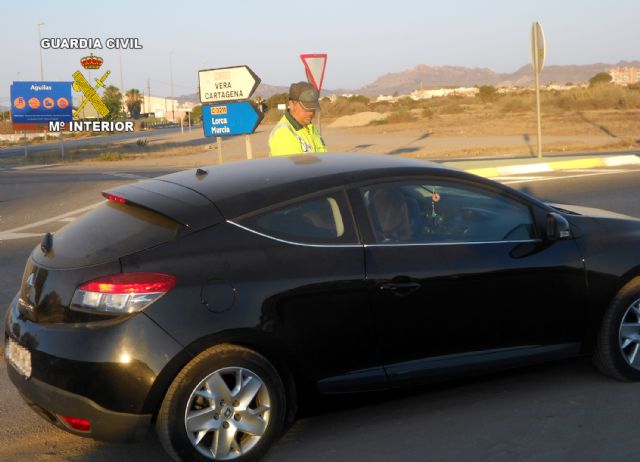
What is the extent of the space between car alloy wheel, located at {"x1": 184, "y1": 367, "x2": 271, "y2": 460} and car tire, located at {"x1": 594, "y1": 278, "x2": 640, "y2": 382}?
6.87ft

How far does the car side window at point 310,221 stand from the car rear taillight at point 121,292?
1.80 ft

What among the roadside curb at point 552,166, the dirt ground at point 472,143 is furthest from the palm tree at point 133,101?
the roadside curb at point 552,166

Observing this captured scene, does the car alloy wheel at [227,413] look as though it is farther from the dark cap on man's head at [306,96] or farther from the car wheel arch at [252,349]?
the dark cap on man's head at [306,96]

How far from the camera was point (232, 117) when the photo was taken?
14922mm

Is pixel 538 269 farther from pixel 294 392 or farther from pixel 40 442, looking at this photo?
pixel 40 442

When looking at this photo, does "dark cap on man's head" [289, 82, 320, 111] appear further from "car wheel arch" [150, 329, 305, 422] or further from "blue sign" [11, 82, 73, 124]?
"blue sign" [11, 82, 73, 124]

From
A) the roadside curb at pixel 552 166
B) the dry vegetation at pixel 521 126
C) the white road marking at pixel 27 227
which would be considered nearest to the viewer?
the white road marking at pixel 27 227

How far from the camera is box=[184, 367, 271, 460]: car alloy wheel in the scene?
3.73m

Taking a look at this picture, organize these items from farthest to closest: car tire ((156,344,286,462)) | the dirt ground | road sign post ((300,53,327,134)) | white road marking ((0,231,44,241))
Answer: the dirt ground
road sign post ((300,53,327,134))
white road marking ((0,231,44,241))
car tire ((156,344,286,462))

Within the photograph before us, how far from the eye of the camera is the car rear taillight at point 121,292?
3621 mm

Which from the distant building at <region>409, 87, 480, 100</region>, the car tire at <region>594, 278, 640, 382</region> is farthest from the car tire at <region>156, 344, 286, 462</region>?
the distant building at <region>409, 87, 480, 100</region>

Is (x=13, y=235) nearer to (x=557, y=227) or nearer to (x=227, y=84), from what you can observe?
(x=227, y=84)

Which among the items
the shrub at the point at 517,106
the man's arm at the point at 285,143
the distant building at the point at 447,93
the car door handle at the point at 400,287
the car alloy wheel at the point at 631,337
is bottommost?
the car alloy wheel at the point at 631,337

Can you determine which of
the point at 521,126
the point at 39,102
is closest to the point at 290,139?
the point at 39,102
